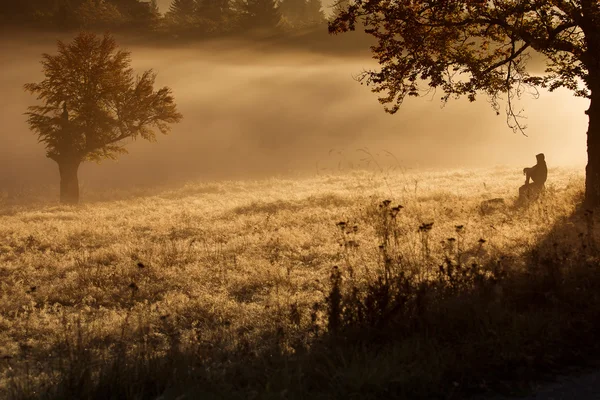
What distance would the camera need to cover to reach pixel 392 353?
5.25 metres

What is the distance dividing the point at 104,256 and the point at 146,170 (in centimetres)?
4071

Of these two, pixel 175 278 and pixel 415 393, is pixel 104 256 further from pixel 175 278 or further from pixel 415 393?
pixel 415 393

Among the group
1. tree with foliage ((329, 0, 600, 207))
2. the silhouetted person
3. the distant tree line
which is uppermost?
the distant tree line

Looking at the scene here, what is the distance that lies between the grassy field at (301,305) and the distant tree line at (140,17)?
67.4m

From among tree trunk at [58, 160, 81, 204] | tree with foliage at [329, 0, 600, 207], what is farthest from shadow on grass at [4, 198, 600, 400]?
tree trunk at [58, 160, 81, 204]

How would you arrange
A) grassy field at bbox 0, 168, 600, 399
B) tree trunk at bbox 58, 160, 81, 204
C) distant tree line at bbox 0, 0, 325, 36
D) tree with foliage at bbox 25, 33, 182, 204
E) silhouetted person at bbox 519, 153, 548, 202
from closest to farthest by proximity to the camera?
1. grassy field at bbox 0, 168, 600, 399
2. silhouetted person at bbox 519, 153, 548, 202
3. tree with foliage at bbox 25, 33, 182, 204
4. tree trunk at bbox 58, 160, 81, 204
5. distant tree line at bbox 0, 0, 325, 36

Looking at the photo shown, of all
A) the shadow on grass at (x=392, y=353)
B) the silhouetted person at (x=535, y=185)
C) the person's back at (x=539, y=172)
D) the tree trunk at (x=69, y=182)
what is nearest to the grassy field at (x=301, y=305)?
the shadow on grass at (x=392, y=353)

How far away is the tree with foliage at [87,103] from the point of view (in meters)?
30.2

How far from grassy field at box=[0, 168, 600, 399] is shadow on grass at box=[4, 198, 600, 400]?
18 mm

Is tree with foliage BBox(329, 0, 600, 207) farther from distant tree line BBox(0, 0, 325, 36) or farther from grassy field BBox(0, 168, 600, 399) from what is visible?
distant tree line BBox(0, 0, 325, 36)

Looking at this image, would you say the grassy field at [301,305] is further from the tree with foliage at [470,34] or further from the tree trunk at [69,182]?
the tree trunk at [69,182]

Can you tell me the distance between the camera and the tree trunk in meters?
31.9

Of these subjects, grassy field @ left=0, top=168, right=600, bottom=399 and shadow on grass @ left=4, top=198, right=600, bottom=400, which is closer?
shadow on grass @ left=4, top=198, right=600, bottom=400

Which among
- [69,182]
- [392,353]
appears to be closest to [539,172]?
[392,353]
